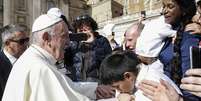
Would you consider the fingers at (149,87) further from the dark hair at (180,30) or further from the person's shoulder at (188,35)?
the person's shoulder at (188,35)

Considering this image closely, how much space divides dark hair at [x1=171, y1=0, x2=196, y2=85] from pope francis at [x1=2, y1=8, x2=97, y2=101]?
883 mm

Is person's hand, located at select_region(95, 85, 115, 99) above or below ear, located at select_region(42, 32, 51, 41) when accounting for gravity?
below

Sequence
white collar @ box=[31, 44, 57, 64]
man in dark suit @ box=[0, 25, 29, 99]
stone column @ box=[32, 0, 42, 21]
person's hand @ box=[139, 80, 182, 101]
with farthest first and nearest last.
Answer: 1. stone column @ box=[32, 0, 42, 21]
2. man in dark suit @ box=[0, 25, 29, 99]
3. white collar @ box=[31, 44, 57, 64]
4. person's hand @ box=[139, 80, 182, 101]

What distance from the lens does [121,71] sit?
3.93 m

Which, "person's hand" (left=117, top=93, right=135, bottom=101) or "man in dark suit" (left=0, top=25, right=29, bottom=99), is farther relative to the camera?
"man in dark suit" (left=0, top=25, right=29, bottom=99)

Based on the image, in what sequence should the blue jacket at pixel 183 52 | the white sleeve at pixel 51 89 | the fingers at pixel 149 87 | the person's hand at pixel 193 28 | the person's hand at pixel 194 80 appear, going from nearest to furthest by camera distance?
1. the person's hand at pixel 194 80
2. the fingers at pixel 149 87
3. the blue jacket at pixel 183 52
4. the person's hand at pixel 193 28
5. the white sleeve at pixel 51 89

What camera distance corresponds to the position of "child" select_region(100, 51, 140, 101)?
3914 mm

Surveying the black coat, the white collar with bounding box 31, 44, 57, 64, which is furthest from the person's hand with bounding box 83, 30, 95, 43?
the white collar with bounding box 31, 44, 57, 64

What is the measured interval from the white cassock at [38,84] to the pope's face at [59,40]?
17cm

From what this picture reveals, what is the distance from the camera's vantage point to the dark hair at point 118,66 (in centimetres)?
393

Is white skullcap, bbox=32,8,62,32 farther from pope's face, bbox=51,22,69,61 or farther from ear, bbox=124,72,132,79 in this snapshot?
ear, bbox=124,72,132,79

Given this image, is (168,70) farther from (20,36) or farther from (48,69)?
(20,36)

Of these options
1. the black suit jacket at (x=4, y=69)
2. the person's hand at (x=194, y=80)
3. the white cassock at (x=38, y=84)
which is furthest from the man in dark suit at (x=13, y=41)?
the person's hand at (x=194, y=80)

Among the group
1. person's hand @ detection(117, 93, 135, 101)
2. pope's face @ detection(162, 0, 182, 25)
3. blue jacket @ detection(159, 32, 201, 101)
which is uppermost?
pope's face @ detection(162, 0, 182, 25)
